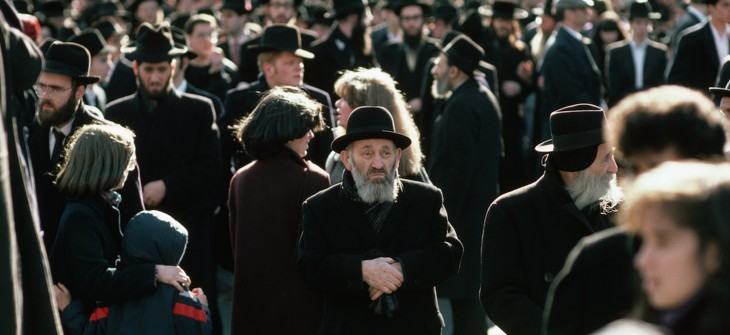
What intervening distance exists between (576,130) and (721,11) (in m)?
5.60

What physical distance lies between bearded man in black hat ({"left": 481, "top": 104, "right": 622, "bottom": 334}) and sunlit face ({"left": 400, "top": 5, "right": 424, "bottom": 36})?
864 centimetres

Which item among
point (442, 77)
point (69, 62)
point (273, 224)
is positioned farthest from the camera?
point (442, 77)

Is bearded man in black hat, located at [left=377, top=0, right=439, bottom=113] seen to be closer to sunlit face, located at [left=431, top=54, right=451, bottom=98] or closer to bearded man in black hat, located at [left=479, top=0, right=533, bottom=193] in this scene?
bearded man in black hat, located at [left=479, top=0, right=533, bottom=193]

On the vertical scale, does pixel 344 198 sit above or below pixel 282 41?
below

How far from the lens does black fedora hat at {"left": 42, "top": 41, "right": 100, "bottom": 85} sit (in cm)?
731

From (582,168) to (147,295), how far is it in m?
2.02

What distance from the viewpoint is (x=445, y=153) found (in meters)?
8.66

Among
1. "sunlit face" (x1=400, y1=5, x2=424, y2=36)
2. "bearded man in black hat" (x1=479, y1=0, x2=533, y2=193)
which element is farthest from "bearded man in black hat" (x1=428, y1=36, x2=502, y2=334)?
"sunlit face" (x1=400, y1=5, x2=424, y2=36)

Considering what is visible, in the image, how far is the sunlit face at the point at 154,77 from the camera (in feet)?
27.0

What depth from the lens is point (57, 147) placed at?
7.02m

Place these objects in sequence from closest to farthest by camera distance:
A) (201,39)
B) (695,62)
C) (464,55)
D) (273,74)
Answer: (273,74)
(464,55)
(695,62)
(201,39)

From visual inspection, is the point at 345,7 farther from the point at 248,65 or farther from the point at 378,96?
the point at 378,96

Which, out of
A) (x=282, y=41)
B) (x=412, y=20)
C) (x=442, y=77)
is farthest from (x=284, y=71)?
(x=412, y=20)

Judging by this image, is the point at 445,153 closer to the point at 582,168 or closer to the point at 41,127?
the point at 41,127
